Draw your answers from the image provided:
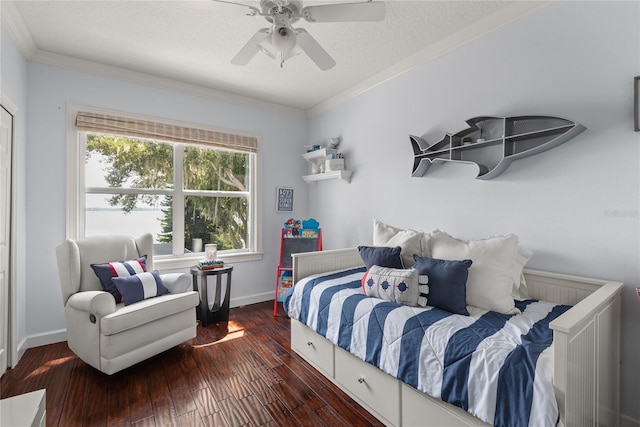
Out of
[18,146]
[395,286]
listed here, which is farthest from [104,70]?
[395,286]

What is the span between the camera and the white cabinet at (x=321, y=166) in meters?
3.56

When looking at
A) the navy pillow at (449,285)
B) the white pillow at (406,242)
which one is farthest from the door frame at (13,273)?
the navy pillow at (449,285)

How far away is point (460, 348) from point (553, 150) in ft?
4.78

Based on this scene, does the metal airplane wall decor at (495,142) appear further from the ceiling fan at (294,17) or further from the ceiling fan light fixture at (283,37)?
the ceiling fan light fixture at (283,37)

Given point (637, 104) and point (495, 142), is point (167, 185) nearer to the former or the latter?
point (495, 142)

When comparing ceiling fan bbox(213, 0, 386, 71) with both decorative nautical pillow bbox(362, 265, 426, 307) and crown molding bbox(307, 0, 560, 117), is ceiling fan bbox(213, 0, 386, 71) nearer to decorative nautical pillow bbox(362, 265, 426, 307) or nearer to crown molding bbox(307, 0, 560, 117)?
crown molding bbox(307, 0, 560, 117)

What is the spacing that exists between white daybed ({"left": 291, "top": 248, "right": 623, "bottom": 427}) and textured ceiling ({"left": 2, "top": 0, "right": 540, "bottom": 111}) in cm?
186

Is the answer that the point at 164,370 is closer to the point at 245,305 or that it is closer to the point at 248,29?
the point at 245,305

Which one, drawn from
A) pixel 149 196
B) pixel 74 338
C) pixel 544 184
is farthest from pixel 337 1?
pixel 74 338

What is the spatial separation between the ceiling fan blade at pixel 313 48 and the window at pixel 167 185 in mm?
2002

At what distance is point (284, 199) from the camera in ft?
13.5

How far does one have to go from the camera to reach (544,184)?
2.03 m

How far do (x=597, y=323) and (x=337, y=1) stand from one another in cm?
232

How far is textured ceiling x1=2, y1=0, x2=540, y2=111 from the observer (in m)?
2.12
